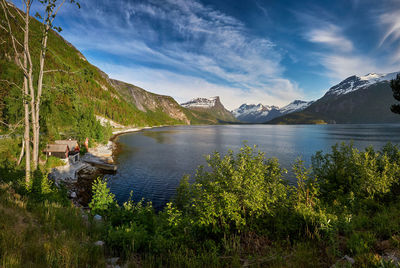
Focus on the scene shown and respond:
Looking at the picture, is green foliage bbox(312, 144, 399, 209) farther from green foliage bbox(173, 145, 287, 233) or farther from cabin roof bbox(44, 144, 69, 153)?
cabin roof bbox(44, 144, 69, 153)

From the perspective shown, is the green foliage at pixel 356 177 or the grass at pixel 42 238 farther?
the green foliage at pixel 356 177

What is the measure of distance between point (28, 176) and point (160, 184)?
2590 centimetres

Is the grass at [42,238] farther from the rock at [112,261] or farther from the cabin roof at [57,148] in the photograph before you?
the cabin roof at [57,148]

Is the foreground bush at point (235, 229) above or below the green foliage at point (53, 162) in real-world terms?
above

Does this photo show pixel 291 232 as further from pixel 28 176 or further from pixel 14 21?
pixel 14 21

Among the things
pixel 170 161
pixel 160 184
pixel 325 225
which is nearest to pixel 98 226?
pixel 325 225

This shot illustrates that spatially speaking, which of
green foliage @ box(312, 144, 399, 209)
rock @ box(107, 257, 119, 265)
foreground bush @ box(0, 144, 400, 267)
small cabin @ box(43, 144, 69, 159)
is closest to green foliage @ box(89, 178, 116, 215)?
foreground bush @ box(0, 144, 400, 267)

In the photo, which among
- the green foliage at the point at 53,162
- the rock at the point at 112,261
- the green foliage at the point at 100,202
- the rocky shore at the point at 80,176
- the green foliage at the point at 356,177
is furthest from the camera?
the green foliage at the point at 53,162

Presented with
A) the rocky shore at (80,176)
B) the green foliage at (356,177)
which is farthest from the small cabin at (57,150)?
the green foliage at (356,177)

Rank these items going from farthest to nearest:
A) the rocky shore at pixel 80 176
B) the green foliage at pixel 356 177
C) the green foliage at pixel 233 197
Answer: the rocky shore at pixel 80 176 → the green foliage at pixel 356 177 → the green foliage at pixel 233 197

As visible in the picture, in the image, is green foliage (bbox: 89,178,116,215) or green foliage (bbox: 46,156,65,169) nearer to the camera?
green foliage (bbox: 89,178,116,215)

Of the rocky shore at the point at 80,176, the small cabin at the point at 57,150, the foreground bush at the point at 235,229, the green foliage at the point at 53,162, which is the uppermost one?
the foreground bush at the point at 235,229

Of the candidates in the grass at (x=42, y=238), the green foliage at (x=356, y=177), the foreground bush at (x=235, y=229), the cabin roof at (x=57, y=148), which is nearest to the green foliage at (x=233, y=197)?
the foreground bush at (x=235, y=229)

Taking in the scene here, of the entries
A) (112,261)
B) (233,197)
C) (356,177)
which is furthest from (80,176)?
(356,177)
